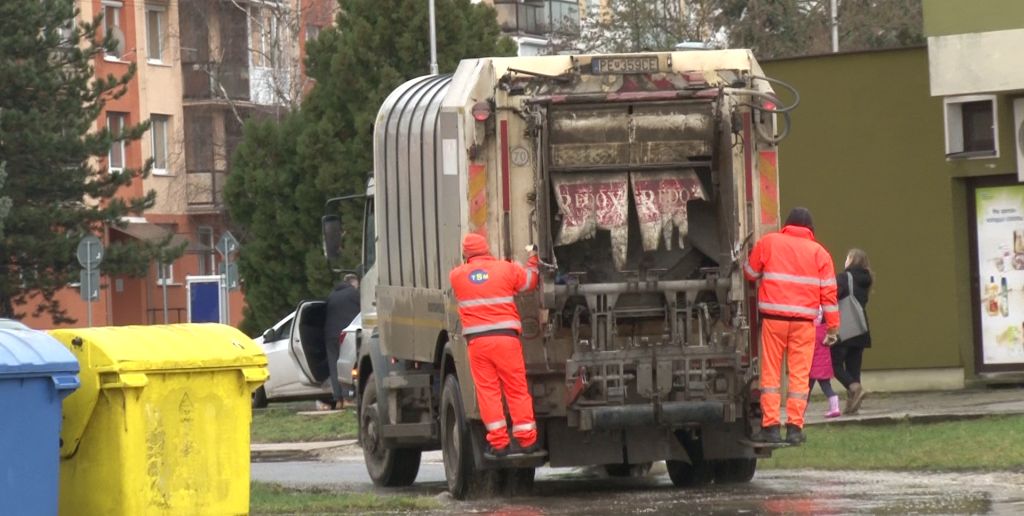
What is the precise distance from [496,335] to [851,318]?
6901mm

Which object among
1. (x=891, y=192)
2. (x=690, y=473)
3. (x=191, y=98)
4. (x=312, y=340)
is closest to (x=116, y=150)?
(x=191, y=98)

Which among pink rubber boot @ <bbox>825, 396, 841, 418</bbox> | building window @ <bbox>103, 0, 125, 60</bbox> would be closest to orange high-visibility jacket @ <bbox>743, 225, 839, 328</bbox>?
pink rubber boot @ <bbox>825, 396, 841, 418</bbox>

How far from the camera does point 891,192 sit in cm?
2111

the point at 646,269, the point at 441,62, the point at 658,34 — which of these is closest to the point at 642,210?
the point at 646,269

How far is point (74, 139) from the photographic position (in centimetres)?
4288

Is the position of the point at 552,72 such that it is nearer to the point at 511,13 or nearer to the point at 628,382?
the point at 628,382

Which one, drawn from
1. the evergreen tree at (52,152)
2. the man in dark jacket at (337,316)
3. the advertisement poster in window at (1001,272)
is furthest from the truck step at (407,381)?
the evergreen tree at (52,152)

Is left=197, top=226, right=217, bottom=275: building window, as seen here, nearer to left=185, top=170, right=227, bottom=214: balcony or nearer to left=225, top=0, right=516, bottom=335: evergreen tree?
Result: left=185, top=170, right=227, bottom=214: balcony

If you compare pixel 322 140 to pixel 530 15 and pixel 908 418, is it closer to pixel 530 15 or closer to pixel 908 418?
pixel 908 418

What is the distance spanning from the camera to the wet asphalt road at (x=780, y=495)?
1129cm

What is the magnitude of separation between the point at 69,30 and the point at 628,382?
33164 millimetres

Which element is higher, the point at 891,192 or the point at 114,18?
the point at 114,18

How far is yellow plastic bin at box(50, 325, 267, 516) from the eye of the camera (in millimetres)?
10117

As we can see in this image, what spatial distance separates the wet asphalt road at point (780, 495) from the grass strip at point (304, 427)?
6205mm
